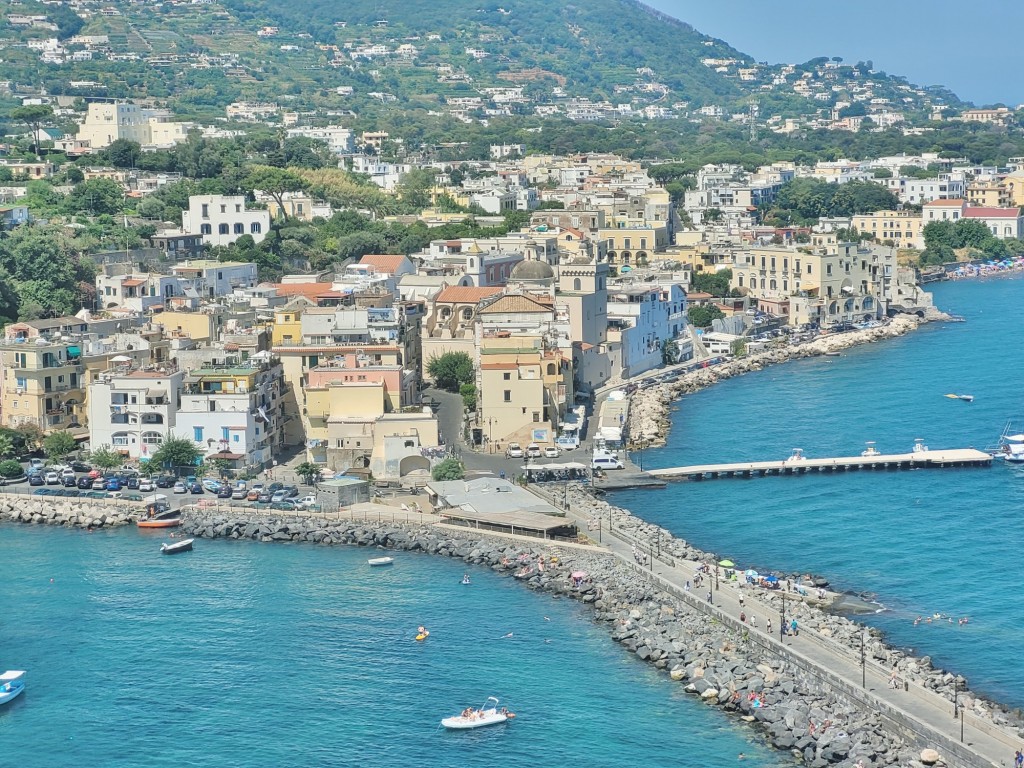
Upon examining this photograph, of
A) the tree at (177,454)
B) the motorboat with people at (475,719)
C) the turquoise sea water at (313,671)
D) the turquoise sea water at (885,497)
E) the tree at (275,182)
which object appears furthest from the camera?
the tree at (275,182)

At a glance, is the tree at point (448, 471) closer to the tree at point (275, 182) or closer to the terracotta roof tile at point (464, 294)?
the terracotta roof tile at point (464, 294)

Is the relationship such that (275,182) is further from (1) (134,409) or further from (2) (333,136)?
(2) (333,136)

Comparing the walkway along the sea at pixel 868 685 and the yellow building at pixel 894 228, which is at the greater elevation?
the yellow building at pixel 894 228

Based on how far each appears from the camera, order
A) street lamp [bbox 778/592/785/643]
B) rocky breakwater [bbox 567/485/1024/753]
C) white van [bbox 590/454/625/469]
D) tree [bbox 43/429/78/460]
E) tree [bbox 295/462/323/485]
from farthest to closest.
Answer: tree [bbox 43/429/78/460], white van [bbox 590/454/625/469], tree [bbox 295/462/323/485], street lamp [bbox 778/592/785/643], rocky breakwater [bbox 567/485/1024/753]

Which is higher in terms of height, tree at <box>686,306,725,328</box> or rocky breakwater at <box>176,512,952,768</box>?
tree at <box>686,306,725,328</box>

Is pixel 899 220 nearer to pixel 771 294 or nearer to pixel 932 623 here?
pixel 771 294

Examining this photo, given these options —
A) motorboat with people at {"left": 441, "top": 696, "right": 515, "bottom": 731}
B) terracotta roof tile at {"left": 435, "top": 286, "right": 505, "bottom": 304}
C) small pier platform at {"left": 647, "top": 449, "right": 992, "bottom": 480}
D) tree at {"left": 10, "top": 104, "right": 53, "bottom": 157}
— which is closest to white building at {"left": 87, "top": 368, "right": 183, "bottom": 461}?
small pier platform at {"left": 647, "top": 449, "right": 992, "bottom": 480}

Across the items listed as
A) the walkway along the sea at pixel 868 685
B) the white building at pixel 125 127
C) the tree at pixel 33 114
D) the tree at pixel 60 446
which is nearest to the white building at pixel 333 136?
the white building at pixel 125 127

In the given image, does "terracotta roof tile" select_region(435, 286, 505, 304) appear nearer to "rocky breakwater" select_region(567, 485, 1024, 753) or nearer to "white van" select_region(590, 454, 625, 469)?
"white van" select_region(590, 454, 625, 469)
